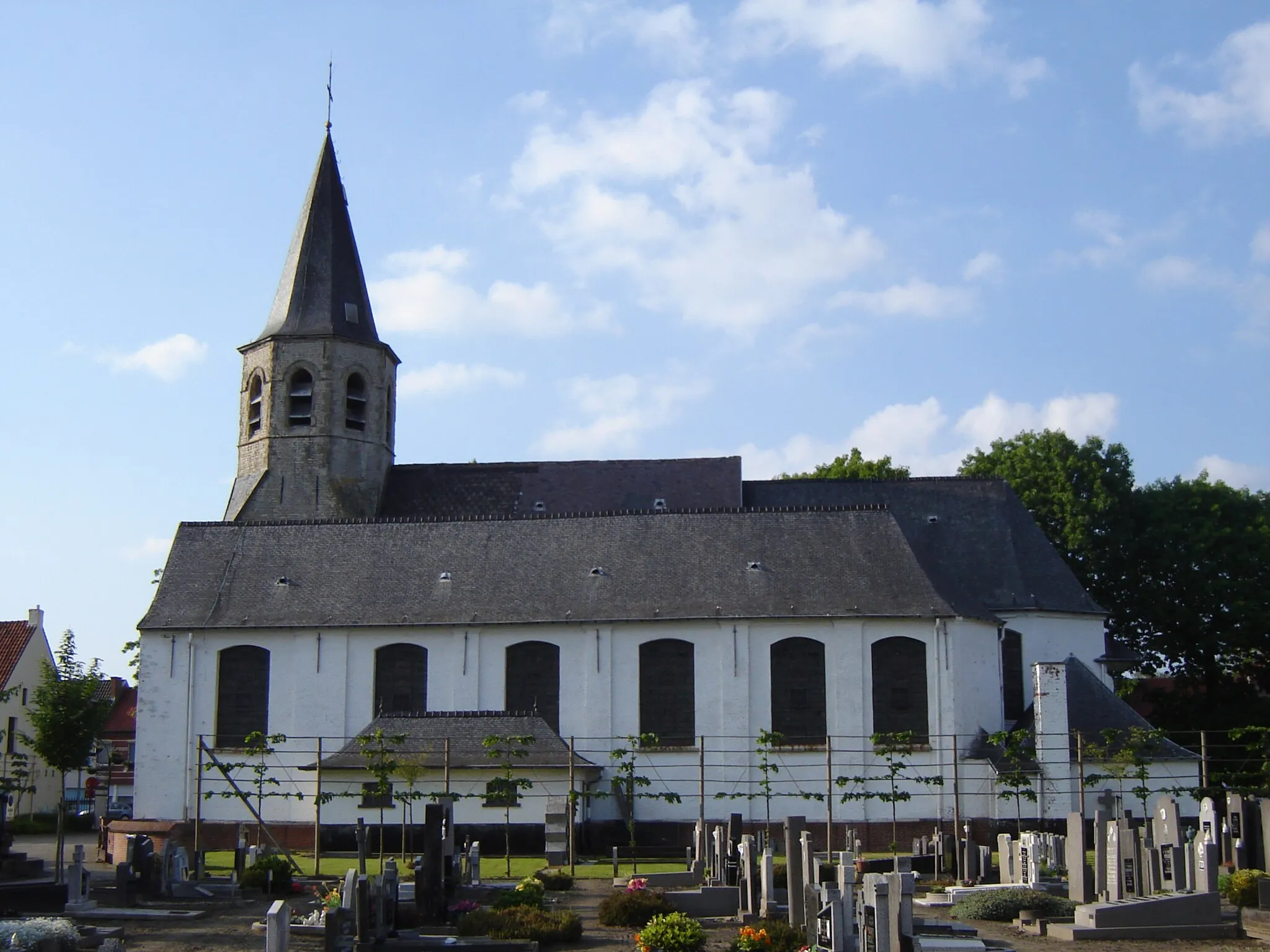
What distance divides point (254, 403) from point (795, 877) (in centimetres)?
2843

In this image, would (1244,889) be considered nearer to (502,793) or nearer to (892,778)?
(892,778)

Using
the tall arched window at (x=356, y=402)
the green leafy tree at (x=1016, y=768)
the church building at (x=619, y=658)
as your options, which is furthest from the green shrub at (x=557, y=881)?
the tall arched window at (x=356, y=402)

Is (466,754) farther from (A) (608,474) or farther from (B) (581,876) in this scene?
(A) (608,474)

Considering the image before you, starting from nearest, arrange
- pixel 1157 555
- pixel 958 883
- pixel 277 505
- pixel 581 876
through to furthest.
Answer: pixel 958 883 < pixel 581 876 < pixel 277 505 < pixel 1157 555

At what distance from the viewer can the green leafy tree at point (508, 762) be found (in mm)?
28188

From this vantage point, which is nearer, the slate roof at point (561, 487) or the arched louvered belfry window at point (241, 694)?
the arched louvered belfry window at point (241, 694)

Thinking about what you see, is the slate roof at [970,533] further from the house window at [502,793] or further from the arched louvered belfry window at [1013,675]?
the house window at [502,793]

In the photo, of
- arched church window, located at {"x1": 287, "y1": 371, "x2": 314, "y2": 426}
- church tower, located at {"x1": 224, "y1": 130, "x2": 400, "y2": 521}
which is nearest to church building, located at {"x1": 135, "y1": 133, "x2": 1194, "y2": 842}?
church tower, located at {"x1": 224, "y1": 130, "x2": 400, "y2": 521}

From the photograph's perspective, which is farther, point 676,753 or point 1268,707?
point 1268,707

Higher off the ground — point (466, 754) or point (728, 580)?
point (728, 580)

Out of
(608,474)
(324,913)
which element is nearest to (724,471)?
(608,474)

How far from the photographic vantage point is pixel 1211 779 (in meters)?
33.7

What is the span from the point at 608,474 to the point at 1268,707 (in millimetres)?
20102

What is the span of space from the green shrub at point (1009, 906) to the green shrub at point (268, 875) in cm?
1015
